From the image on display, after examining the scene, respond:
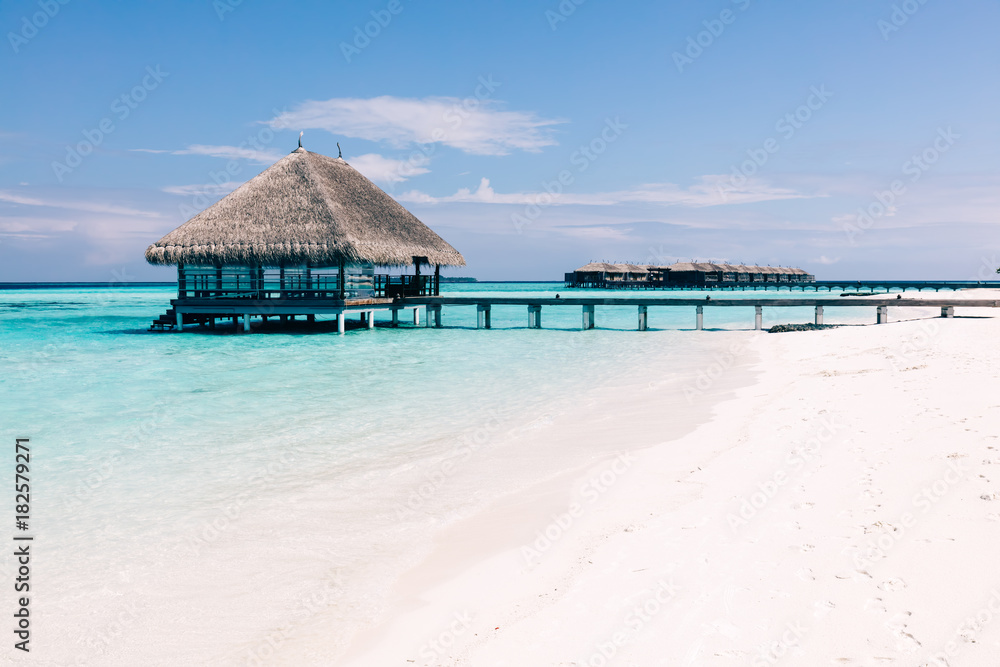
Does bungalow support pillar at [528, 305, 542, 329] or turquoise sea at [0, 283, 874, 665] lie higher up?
bungalow support pillar at [528, 305, 542, 329]

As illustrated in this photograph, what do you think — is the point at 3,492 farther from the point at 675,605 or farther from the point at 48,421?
the point at 675,605

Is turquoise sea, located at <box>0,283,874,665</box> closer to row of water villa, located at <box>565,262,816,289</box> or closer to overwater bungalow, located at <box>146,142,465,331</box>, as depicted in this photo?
overwater bungalow, located at <box>146,142,465,331</box>

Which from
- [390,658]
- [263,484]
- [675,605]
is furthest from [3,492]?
[675,605]

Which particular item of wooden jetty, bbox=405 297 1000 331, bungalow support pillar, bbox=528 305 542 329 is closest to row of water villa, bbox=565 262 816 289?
bungalow support pillar, bbox=528 305 542 329

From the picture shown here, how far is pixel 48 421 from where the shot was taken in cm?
930

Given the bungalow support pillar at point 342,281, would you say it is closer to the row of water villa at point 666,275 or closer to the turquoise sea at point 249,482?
the turquoise sea at point 249,482

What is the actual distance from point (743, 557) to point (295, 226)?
66.8ft

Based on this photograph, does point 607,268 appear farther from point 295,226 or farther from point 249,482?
point 249,482

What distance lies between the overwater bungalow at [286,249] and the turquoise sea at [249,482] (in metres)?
6.59

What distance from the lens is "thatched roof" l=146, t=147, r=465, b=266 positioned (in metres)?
20.9

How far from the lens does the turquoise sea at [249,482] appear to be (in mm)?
3508

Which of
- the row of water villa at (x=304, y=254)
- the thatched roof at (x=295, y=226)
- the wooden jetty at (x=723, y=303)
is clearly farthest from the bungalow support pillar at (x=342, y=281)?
the wooden jetty at (x=723, y=303)

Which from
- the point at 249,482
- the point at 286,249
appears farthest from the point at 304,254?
the point at 249,482

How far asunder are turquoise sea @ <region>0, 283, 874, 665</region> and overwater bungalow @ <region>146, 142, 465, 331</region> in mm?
6586
